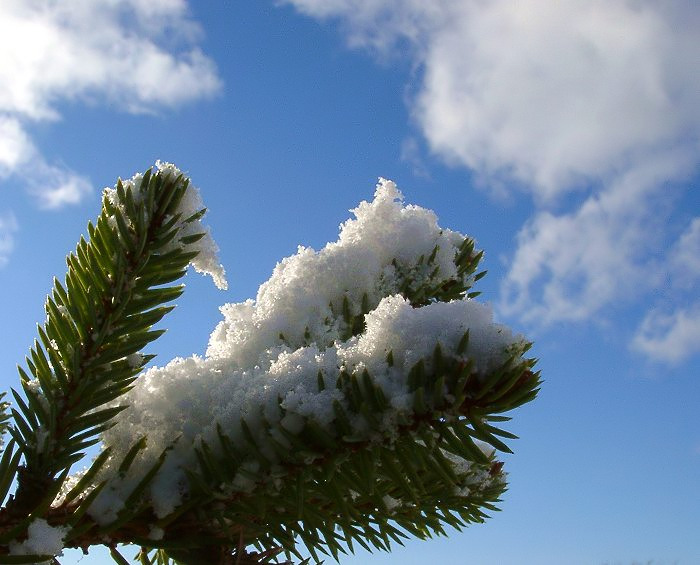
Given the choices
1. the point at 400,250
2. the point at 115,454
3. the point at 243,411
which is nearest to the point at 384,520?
the point at 243,411

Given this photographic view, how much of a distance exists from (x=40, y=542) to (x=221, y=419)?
34cm

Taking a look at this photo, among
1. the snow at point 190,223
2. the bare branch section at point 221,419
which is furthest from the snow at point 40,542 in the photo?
the snow at point 190,223

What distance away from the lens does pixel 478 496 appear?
4.79ft

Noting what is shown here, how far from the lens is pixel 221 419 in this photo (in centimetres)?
117

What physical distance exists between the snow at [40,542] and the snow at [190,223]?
0.56m

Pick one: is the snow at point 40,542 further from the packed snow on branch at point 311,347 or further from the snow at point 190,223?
the snow at point 190,223

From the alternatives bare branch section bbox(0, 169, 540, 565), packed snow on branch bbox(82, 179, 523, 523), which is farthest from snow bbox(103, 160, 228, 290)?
packed snow on branch bbox(82, 179, 523, 523)

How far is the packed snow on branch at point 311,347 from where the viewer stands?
1.10 m

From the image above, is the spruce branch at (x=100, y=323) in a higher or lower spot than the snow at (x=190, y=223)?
lower

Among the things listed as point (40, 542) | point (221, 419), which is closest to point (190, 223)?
point (221, 419)

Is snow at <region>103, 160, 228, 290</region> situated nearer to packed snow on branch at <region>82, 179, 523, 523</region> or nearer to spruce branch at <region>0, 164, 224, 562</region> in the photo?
spruce branch at <region>0, 164, 224, 562</region>

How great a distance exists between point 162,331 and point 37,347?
0.25 m

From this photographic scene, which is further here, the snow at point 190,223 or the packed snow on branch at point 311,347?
the snow at point 190,223

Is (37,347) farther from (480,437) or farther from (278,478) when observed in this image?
(480,437)
